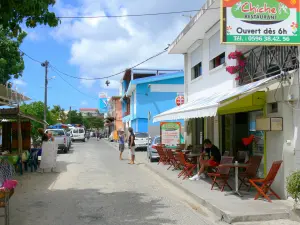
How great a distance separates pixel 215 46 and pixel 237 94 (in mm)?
5806

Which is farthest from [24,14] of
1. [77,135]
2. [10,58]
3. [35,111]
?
[77,135]

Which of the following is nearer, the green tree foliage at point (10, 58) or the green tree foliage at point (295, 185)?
the green tree foliage at point (295, 185)

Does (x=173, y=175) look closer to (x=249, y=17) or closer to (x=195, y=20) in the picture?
(x=195, y=20)

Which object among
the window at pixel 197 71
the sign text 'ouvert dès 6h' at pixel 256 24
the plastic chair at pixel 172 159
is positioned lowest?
the plastic chair at pixel 172 159

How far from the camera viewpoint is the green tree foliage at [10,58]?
17.7m

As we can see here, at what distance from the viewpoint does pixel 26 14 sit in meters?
7.11

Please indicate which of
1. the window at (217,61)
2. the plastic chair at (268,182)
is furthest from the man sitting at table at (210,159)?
the window at (217,61)

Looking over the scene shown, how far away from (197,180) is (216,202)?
11.4ft

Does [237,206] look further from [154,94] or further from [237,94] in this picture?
[154,94]

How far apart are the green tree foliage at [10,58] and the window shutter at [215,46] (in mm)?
9765

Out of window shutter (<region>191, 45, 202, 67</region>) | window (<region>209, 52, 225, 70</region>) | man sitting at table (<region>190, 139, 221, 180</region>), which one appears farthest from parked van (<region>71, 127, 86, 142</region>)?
man sitting at table (<region>190, 139, 221, 180</region>)

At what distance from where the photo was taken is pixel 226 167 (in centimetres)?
936

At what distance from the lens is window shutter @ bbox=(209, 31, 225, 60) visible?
1310 cm

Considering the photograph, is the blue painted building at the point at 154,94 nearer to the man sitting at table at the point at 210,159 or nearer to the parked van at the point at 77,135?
the parked van at the point at 77,135
